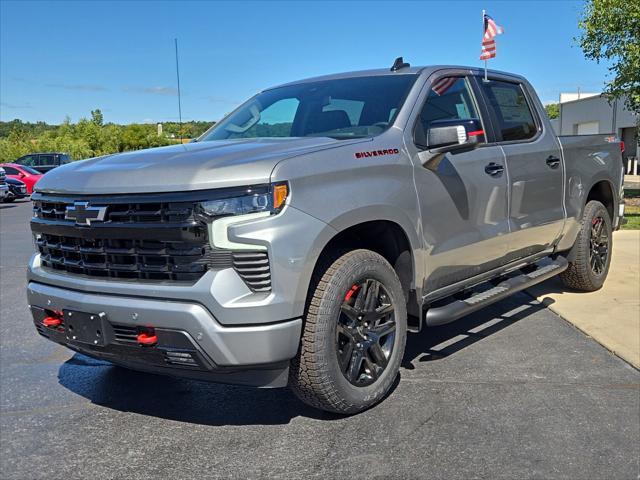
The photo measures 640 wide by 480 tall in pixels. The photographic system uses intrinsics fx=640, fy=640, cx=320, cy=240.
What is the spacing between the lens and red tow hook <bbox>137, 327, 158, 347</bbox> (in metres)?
3.10

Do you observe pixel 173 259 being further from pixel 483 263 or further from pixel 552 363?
pixel 552 363

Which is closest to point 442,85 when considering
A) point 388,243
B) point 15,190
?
point 388,243

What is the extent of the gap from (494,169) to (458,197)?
0.56 m

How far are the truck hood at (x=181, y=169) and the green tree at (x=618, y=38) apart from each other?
43.2 ft

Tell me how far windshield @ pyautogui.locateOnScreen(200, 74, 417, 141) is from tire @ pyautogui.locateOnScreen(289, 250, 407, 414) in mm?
945

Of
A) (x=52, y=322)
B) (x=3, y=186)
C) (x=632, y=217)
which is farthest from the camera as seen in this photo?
(x=3, y=186)

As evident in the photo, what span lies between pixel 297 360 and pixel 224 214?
86cm

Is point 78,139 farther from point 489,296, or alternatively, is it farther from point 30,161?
point 489,296

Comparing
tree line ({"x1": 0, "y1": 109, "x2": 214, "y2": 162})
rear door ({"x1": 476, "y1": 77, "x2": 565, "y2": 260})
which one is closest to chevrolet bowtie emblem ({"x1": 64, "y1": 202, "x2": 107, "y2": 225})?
rear door ({"x1": 476, "y1": 77, "x2": 565, "y2": 260})

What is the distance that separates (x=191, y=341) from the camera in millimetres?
3018

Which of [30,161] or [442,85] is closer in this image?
[442,85]

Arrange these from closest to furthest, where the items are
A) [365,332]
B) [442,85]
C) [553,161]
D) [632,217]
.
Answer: [365,332]
[442,85]
[553,161]
[632,217]

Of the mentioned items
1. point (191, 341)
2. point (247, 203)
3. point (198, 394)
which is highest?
point (247, 203)

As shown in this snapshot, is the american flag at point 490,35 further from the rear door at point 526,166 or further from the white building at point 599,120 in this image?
the white building at point 599,120
